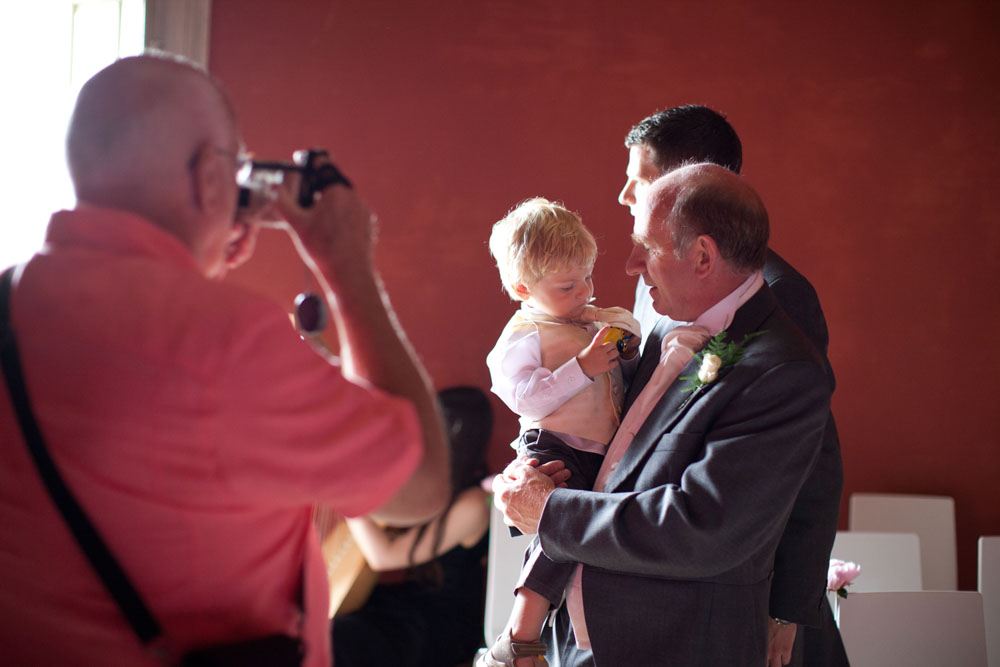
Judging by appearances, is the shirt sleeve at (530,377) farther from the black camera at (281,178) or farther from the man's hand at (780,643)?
the black camera at (281,178)

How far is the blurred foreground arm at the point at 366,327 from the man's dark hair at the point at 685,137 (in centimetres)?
159

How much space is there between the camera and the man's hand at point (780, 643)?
6.51ft

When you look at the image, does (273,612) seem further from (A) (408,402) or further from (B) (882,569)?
(B) (882,569)

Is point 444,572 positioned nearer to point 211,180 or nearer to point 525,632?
point 525,632

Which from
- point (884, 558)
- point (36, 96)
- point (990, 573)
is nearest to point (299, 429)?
point (36, 96)

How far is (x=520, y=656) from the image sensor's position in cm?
194

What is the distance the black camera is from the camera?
1.11 metres

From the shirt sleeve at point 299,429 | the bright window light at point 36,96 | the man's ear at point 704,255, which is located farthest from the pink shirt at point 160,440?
the bright window light at point 36,96

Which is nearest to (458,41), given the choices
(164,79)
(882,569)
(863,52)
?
(863,52)

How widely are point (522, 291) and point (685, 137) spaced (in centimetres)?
68

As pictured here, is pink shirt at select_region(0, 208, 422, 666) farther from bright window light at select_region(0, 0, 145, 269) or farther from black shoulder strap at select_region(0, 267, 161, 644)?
bright window light at select_region(0, 0, 145, 269)

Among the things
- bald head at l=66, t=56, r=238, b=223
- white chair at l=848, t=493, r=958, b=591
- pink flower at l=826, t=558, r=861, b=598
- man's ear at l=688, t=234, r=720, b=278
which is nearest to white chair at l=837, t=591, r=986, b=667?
pink flower at l=826, t=558, r=861, b=598

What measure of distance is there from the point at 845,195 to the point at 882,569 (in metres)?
2.01

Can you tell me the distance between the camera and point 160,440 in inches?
37.2
